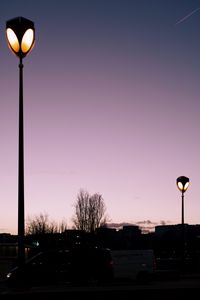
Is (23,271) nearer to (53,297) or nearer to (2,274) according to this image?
(53,297)

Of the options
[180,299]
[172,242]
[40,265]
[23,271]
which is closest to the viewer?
[180,299]

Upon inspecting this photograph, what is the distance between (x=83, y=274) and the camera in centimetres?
2991

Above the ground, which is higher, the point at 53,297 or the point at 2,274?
the point at 53,297

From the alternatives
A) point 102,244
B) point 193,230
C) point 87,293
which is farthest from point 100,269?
point 193,230

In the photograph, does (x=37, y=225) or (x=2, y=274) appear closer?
(x=2, y=274)

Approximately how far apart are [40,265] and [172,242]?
321 feet

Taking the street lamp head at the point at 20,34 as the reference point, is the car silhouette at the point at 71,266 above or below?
below

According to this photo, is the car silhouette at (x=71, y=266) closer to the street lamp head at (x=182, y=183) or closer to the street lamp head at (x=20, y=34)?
the street lamp head at (x=182, y=183)

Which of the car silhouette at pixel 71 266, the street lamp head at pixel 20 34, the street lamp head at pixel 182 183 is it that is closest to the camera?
the street lamp head at pixel 20 34

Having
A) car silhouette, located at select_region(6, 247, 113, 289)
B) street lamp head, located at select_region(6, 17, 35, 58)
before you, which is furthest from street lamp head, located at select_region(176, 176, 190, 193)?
street lamp head, located at select_region(6, 17, 35, 58)

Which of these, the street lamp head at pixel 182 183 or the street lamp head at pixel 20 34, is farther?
the street lamp head at pixel 182 183

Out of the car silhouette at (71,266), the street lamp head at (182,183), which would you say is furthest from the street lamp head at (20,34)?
the street lamp head at (182,183)

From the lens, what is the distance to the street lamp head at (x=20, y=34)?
12617mm

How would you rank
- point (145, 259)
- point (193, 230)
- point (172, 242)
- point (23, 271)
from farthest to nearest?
point (193, 230) < point (172, 242) < point (145, 259) < point (23, 271)
